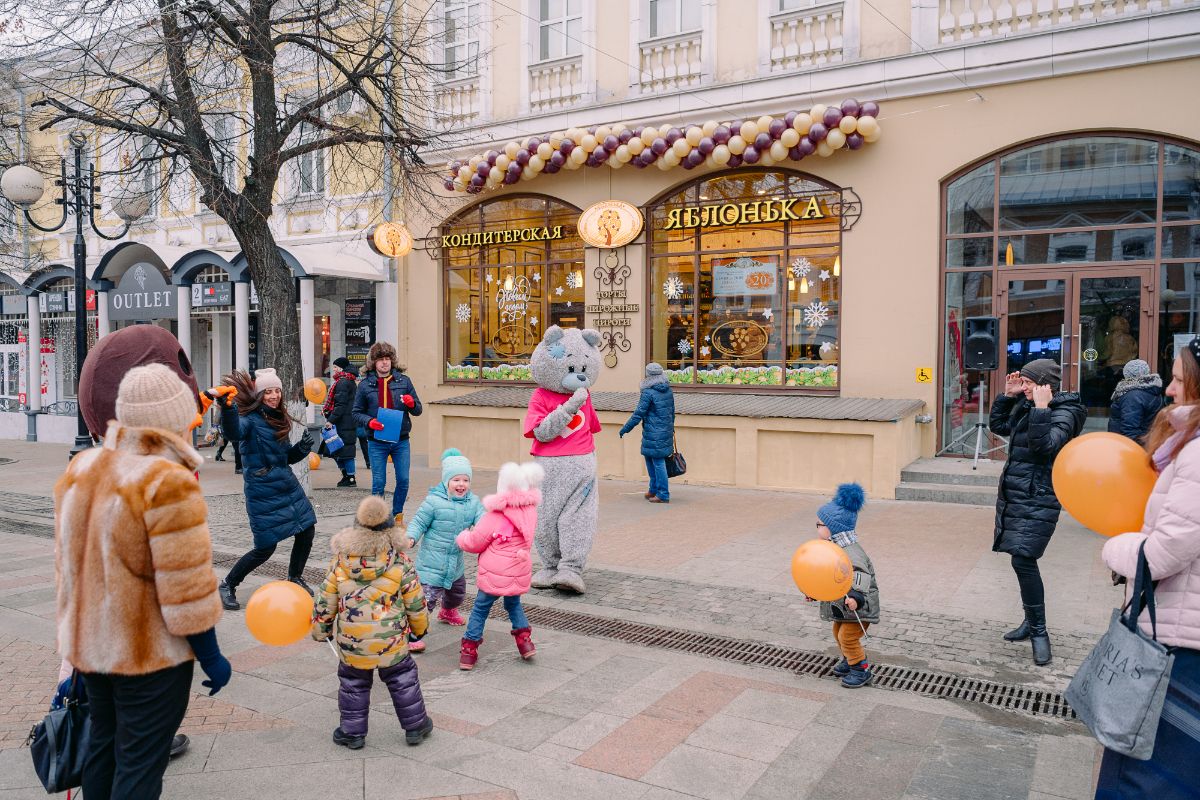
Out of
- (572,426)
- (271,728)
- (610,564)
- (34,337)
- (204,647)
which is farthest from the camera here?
(34,337)

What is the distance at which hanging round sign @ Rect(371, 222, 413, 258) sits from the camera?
15.3 m

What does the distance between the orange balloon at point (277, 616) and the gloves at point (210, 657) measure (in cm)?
76

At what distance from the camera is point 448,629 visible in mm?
6125

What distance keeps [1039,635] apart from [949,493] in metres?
5.52

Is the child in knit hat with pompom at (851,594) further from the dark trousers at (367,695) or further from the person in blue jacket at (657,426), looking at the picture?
the person in blue jacket at (657,426)

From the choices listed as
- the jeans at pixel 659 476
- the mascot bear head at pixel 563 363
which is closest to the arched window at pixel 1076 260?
the jeans at pixel 659 476

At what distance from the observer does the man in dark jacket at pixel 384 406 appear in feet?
32.3

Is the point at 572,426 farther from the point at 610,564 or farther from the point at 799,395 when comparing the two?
the point at 799,395

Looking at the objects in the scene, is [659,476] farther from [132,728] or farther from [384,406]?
[132,728]

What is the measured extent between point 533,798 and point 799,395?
1004cm

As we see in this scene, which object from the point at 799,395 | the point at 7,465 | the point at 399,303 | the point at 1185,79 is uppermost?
the point at 1185,79

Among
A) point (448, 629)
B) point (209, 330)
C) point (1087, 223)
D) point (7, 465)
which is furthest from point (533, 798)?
point (209, 330)

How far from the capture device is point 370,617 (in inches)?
160

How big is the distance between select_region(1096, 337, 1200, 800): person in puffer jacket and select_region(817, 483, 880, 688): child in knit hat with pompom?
1846 millimetres
